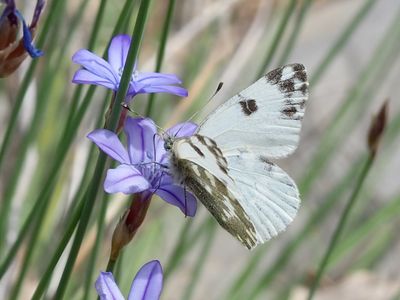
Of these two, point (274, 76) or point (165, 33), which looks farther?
point (165, 33)

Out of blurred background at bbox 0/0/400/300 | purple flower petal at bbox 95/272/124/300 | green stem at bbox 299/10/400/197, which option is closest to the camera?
purple flower petal at bbox 95/272/124/300

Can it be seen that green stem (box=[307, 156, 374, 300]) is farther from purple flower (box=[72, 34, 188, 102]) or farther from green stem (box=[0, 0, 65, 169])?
green stem (box=[0, 0, 65, 169])

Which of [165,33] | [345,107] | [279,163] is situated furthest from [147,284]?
[279,163]

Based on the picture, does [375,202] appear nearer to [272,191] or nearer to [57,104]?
[57,104]

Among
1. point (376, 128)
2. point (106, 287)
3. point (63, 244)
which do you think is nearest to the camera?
point (106, 287)

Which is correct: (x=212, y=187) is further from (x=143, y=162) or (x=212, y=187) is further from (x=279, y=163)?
(x=279, y=163)

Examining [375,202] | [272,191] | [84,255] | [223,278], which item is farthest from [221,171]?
[375,202]

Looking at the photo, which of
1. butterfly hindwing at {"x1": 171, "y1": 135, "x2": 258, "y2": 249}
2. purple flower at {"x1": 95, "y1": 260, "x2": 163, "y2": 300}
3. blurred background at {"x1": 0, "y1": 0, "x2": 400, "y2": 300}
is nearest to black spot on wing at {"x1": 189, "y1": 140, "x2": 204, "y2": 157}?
butterfly hindwing at {"x1": 171, "y1": 135, "x2": 258, "y2": 249}
